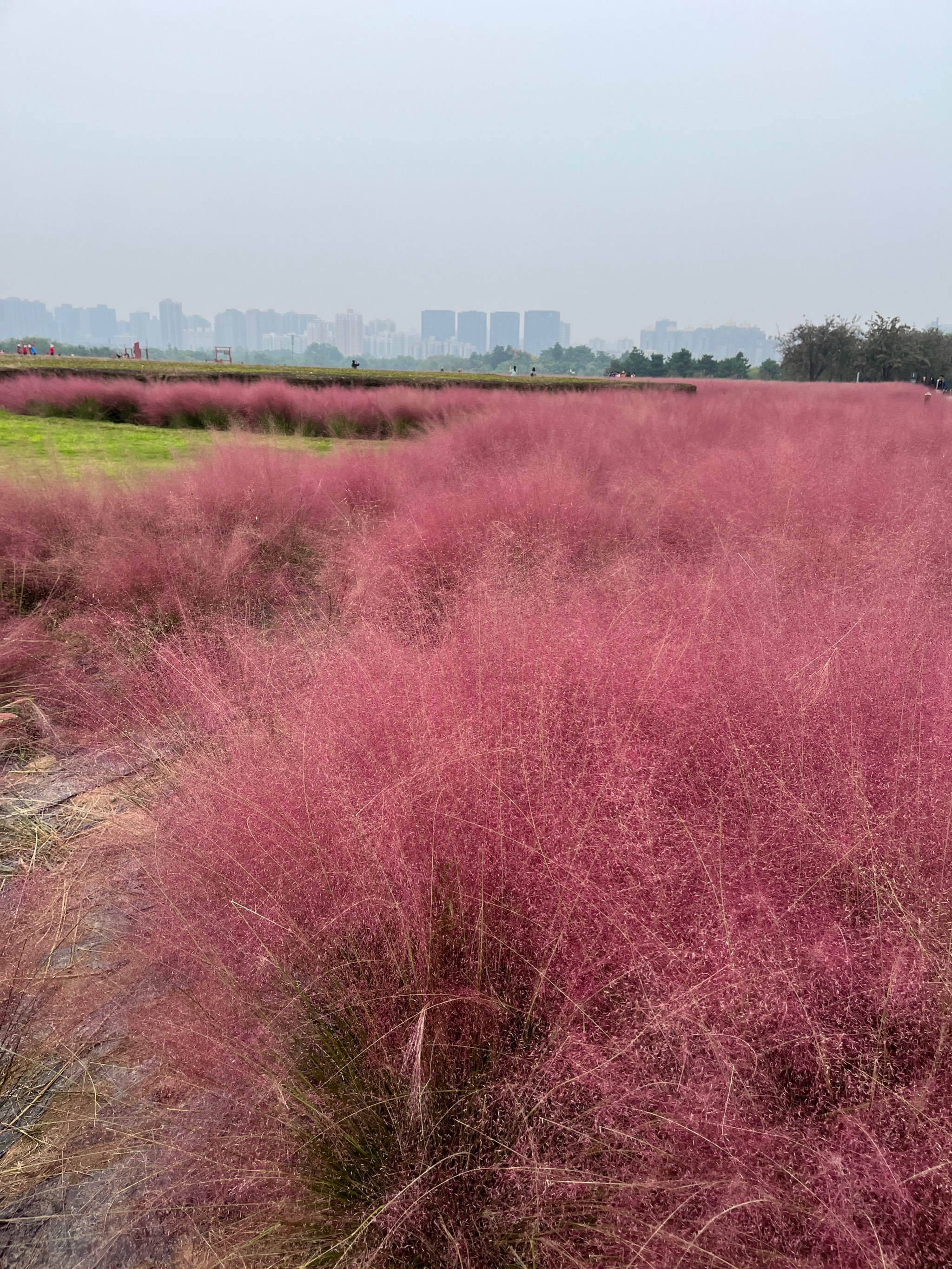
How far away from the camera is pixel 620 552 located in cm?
402

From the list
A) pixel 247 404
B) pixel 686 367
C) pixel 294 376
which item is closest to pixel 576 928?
pixel 247 404

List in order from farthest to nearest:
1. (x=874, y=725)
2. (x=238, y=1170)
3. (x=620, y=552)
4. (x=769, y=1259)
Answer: (x=620, y=552), (x=874, y=725), (x=238, y=1170), (x=769, y=1259)

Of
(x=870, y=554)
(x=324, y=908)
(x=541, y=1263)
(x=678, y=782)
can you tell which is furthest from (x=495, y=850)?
(x=870, y=554)

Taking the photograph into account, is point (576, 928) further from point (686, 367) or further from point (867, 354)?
point (686, 367)

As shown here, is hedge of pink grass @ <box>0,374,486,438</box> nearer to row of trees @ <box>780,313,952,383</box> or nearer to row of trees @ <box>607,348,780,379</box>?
row of trees @ <box>780,313,952,383</box>

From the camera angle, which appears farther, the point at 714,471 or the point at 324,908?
the point at 714,471

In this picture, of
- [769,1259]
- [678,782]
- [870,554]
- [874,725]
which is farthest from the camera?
[870,554]

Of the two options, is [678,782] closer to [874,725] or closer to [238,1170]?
[874,725]

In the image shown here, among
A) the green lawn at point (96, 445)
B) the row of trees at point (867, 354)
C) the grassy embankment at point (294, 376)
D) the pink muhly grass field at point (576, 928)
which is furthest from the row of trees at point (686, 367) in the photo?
the pink muhly grass field at point (576, 928)

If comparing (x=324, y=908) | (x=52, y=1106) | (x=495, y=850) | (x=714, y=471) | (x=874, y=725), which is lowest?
(x=52, y=1106)

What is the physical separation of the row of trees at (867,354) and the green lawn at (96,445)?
1391 inches

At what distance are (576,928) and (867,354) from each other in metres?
42.9

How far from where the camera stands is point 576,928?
122 centimetres

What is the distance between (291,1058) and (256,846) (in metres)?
0.42
